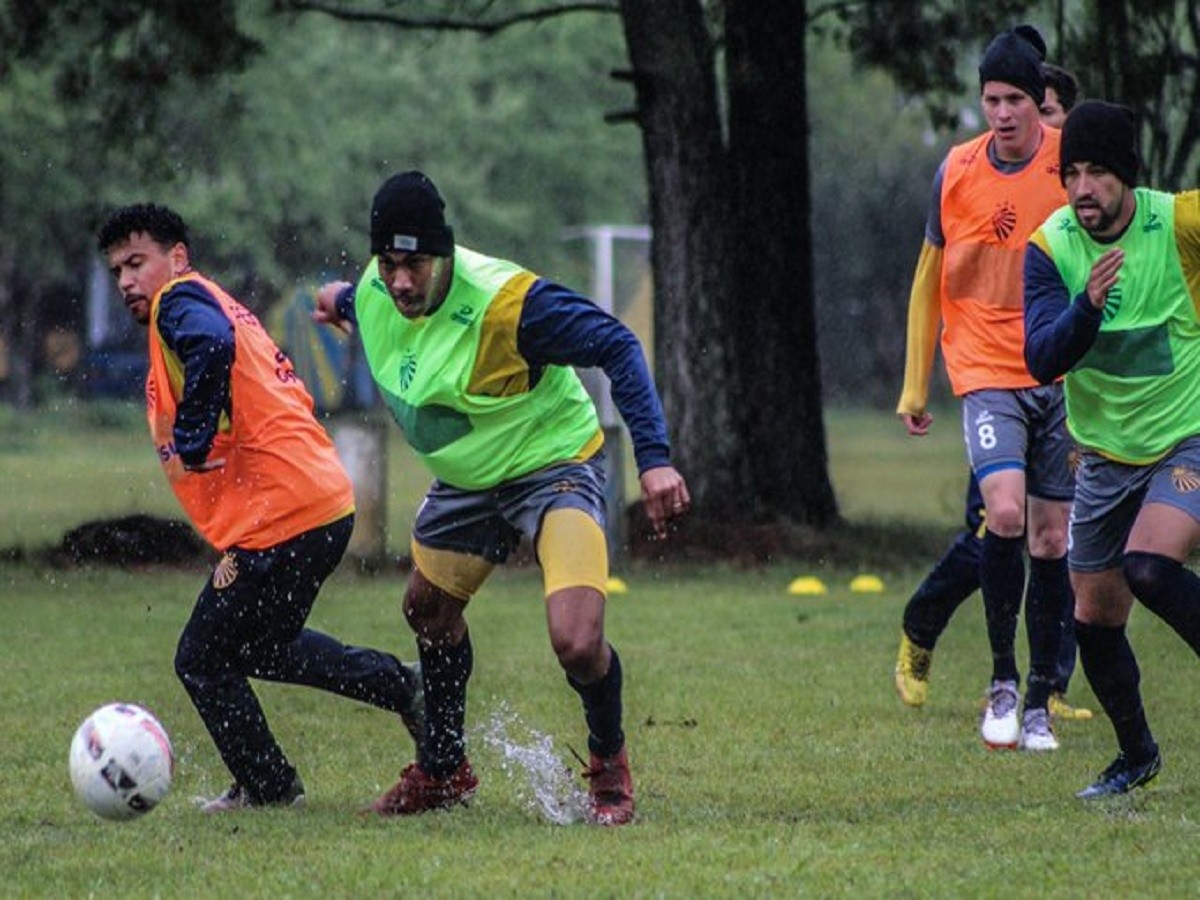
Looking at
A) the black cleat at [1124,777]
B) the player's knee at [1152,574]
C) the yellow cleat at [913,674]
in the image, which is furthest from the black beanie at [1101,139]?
the yellow cleat at [913,674]

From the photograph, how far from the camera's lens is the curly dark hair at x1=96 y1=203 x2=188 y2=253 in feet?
26.0

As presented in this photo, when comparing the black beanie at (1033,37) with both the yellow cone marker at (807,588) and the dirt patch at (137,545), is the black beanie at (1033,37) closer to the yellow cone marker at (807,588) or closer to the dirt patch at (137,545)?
the yellow cone marker at (807,588)

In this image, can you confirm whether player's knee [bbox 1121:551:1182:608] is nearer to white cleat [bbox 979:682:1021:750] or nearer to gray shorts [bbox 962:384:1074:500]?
gray shorts [bbox 962:384:1074:500]

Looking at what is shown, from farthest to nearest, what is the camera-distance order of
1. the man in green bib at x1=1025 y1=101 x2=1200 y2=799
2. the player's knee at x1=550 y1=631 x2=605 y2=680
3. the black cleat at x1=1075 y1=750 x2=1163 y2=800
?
the black cleat at x1=1075 y1=750 x2=1163 y2=800 → the man in green bib at x1=1025 y1=101 x2=1200 y2=799 → the player's knee at x1=550 y1=631 x2=605 y2=680

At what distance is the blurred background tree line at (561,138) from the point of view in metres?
17.9

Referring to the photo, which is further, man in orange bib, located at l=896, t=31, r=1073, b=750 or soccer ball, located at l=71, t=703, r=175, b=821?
man in orange bib, located at l=896, t=31, r=1073, b=750

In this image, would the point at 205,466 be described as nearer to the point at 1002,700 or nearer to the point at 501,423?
the point at 501,423

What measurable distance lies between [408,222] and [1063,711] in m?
4.05

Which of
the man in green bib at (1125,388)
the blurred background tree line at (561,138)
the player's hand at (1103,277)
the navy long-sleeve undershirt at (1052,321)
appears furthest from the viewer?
the blurred background tree line at (561,138)

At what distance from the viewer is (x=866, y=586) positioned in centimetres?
1609

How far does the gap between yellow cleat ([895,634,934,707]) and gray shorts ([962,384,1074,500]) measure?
997 mm

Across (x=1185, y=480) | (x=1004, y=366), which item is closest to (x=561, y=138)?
(x=1004, y=366)

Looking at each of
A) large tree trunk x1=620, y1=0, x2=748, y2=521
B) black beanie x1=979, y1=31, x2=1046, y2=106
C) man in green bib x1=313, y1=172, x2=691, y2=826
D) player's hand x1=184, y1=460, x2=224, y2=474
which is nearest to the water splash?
man in green bib x1=313, y1=172, x2=691, y2=826

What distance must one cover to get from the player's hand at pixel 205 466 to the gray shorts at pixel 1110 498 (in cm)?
263
